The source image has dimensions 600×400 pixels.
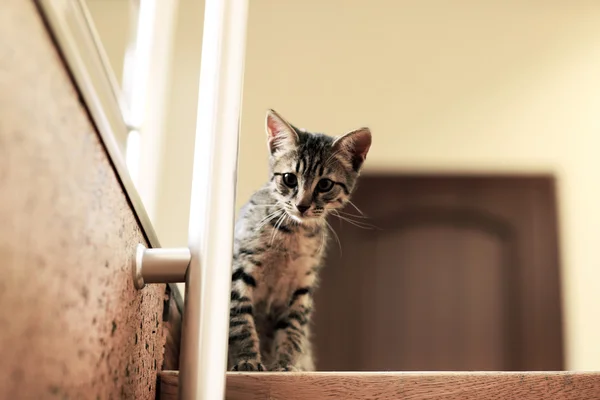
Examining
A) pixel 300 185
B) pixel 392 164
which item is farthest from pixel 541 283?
pixel 300 185

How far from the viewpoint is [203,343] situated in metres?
0.45

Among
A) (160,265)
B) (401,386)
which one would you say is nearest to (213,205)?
(160,265)

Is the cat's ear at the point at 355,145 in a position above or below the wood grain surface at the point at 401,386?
above

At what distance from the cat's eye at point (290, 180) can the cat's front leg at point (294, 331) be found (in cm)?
24

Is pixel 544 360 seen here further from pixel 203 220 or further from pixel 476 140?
pixel 203 220

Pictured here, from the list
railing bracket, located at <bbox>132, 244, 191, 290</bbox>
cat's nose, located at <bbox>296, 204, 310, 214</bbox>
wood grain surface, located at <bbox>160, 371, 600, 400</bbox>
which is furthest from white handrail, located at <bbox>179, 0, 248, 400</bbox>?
cat's nose, located at <bbox>296, 204, 310, 214</bbox>

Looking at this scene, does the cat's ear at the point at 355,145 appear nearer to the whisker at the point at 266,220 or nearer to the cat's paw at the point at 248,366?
the whisker at the point at 266,220

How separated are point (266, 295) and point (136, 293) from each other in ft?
3.19

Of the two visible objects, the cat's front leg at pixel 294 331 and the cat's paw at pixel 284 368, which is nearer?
the cat's paw at pixel 284 368

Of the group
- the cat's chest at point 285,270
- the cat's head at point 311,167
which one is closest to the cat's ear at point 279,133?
the cat's head at point 311,167

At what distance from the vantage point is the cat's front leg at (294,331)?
1477 mm

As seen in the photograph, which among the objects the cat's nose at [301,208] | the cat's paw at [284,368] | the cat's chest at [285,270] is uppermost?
the cat's nose at [301,208]

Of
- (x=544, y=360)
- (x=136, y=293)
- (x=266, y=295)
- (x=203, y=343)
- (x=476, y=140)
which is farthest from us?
(x=476, y=140)

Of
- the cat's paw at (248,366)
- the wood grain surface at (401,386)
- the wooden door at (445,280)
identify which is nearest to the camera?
the wood grain surface at (401,386)
